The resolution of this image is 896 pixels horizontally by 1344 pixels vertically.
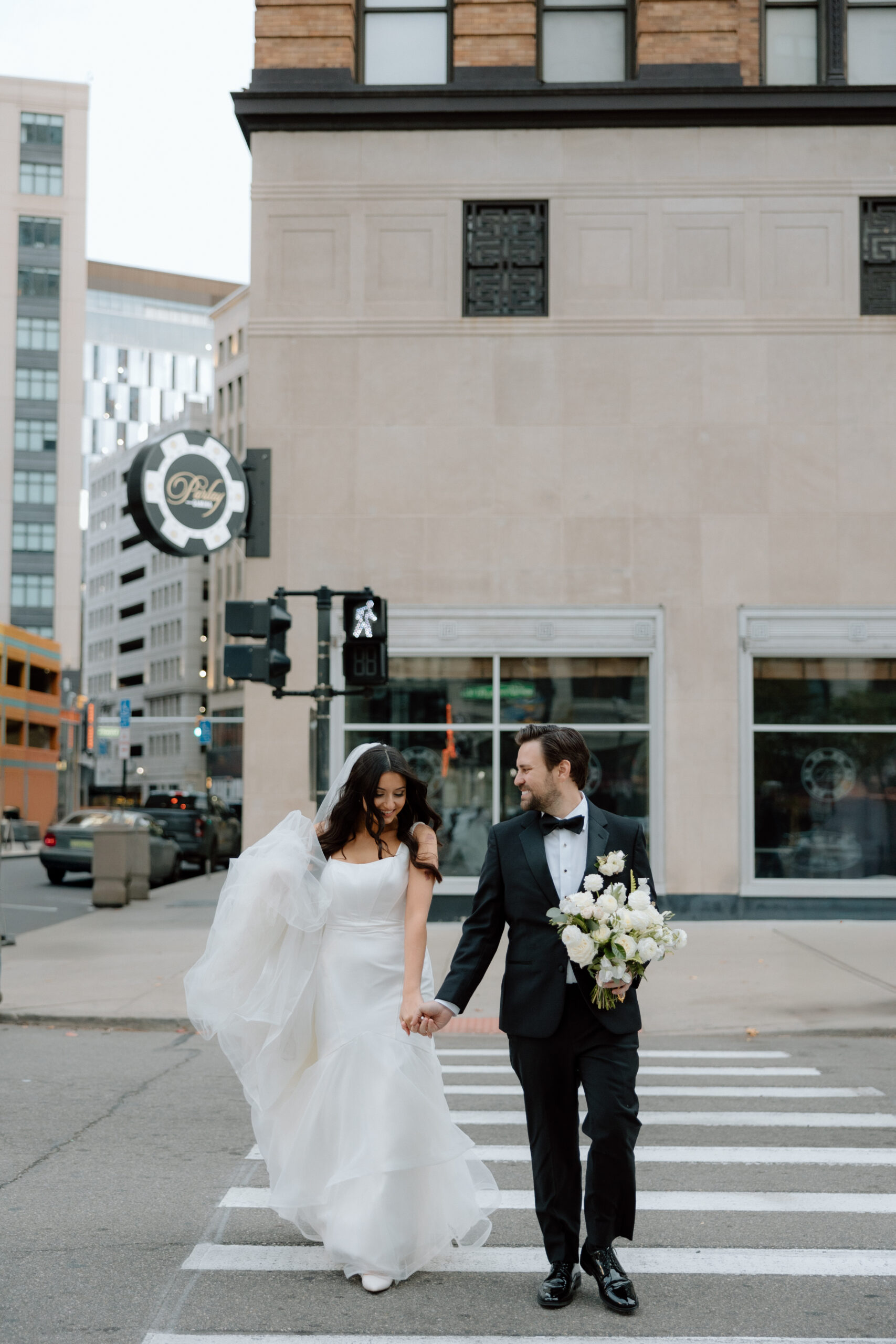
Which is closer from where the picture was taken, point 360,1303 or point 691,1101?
Result: point 360,1303

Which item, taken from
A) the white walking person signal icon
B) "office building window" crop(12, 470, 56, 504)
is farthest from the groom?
"office building window" crop(12, 470, 56, 504)

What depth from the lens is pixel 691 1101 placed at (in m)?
8.35

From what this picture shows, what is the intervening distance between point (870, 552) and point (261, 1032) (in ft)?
47.0

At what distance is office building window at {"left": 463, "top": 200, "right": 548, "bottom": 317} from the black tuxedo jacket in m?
14.2

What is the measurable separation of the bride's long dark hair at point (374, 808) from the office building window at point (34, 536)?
87075 millimetres

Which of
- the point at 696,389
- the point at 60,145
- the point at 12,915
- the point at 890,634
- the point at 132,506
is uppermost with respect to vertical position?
the point at 60,145

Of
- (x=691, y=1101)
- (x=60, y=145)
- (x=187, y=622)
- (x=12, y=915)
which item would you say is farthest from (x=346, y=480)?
(x=187, y=622)

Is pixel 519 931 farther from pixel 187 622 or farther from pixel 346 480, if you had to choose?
pixel 187 622

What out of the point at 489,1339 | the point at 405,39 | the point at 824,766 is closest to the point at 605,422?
the point at 824,766

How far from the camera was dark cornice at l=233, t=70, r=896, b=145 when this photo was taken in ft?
58.7

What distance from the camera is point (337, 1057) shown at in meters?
5.04

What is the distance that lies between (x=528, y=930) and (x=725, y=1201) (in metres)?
2.14

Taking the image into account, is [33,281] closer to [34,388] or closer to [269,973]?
[34,388]

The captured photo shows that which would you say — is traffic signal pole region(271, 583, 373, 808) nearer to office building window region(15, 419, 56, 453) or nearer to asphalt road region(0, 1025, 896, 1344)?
asphalt road region(0, 1025, 896, 1344)
